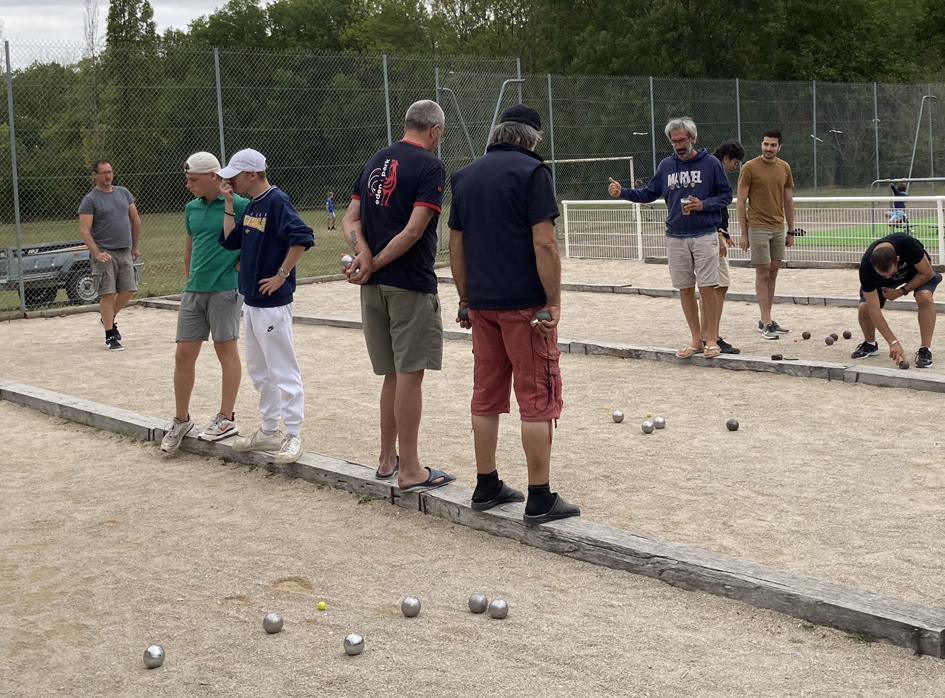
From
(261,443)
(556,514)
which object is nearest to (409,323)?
(556,514)

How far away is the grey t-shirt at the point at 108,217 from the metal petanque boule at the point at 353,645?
8152 millimetres

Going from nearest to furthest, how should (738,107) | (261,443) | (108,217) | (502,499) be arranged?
(502,499) < (261,443) < (108,217) < (738,107)

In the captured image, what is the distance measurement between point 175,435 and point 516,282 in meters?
2.95

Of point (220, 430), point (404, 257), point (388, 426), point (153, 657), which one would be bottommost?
point (153, 657)

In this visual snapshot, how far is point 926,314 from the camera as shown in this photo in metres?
8.20

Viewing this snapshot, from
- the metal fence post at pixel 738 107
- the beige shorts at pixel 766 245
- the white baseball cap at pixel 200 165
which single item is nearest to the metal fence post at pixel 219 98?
the beige shorts at pixel 766 245

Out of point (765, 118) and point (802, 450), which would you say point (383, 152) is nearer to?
point (802, 450)

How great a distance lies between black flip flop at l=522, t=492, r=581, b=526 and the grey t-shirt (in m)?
7.45

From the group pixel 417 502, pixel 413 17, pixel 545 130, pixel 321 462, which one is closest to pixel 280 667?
pixel 417 502

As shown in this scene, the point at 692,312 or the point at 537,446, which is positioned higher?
the point at 692,312

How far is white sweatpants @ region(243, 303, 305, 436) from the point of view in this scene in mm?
5980

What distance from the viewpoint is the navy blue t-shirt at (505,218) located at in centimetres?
464

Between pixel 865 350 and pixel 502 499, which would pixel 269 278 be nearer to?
pixel 502 499

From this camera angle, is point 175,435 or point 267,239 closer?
point 267,239
